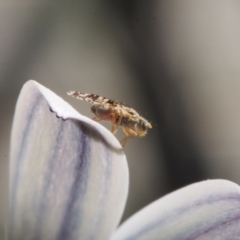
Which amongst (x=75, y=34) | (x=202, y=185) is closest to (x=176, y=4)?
(x=75, y=34)

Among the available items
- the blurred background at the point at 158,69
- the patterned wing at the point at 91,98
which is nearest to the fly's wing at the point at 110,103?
the patterned wing at the point at 91,98

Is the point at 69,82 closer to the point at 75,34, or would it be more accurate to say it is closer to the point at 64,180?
the point at 75,34

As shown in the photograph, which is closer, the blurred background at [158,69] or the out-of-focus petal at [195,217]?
the out-of-focus petal at [195,217]

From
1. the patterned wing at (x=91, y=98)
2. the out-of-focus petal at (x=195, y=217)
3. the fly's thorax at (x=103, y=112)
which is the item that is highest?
the patterned wing at (x=91, y=98)

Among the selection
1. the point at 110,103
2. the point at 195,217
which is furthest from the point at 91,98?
the point at 195,217

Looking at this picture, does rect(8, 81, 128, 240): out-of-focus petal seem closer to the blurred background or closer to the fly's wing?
the fly's wing

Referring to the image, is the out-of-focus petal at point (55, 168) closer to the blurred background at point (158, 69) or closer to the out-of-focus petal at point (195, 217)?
the out-of-focus petal at point (195, 217)
